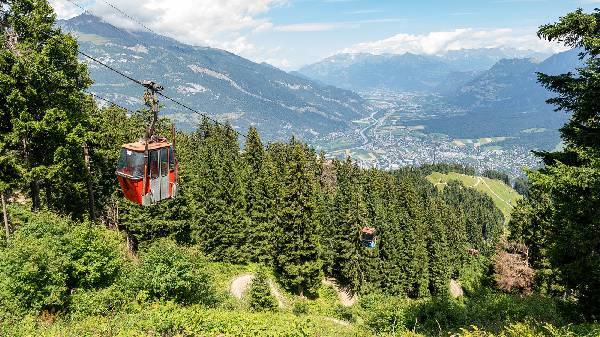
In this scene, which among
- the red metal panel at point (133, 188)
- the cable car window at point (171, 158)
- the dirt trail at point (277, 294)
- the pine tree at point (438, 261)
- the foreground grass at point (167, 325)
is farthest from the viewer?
the pine tree at point (438, 261)

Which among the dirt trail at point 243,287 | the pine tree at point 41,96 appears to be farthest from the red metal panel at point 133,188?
the dirt trail at point 243,287

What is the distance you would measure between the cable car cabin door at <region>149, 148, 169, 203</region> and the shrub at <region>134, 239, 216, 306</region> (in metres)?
2.63

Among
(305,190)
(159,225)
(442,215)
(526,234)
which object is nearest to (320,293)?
(305,190)

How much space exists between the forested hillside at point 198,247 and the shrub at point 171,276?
6 centimetres

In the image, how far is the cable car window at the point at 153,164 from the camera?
18.0 meters

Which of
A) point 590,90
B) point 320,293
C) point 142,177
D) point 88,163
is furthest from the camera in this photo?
point 320,293

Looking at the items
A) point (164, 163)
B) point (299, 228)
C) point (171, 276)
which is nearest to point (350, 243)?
point (299, 228)

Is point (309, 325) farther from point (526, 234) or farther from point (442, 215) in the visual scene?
point (442, 215)

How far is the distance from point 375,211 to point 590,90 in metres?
54.3

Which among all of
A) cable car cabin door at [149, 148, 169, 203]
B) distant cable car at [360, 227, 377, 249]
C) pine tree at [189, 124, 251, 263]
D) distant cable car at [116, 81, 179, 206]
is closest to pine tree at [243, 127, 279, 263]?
pine tree at [189, 124, 251, 263]

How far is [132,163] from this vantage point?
17.8 metres

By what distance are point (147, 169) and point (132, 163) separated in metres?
0.77

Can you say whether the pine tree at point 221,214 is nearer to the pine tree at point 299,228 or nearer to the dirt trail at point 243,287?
the dirt trail at point 243,287

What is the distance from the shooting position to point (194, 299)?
19.1m
